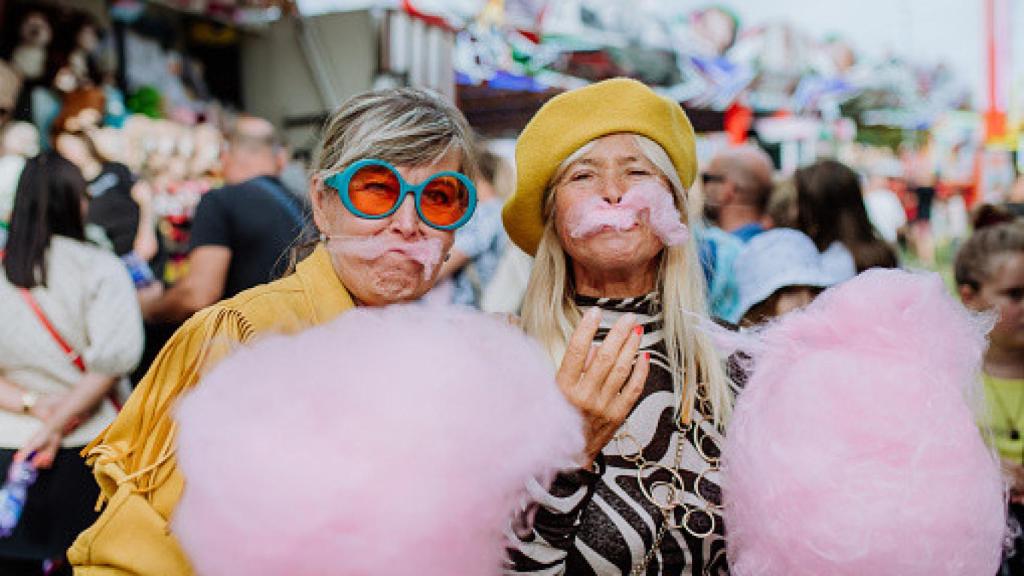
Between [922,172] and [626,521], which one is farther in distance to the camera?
[922,172]

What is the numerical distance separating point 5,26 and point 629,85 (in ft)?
16.2

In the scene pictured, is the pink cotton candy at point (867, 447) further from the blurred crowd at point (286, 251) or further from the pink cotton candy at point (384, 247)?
the pink cotton candy at point (384, 247)

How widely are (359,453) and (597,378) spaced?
407 millimetres

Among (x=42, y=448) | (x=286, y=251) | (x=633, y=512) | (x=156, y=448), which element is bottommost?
(x=42, y=448)

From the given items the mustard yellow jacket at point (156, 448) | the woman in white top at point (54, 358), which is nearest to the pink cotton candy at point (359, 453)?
the mustard yellow jacket at point (156, 448)

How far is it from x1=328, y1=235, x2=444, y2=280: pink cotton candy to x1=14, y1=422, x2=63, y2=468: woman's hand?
1486 millimetres

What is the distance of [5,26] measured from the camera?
16.8ft

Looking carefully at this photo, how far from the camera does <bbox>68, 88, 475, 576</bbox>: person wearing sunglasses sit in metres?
1.14

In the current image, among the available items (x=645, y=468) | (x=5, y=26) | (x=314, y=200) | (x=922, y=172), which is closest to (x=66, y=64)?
(x=5, y=26)

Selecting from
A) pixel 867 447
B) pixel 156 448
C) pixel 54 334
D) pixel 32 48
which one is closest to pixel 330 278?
pixel 156 448

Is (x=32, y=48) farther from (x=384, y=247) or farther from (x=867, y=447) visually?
(x=867, y=447)

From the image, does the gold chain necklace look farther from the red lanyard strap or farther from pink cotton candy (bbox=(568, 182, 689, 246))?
the red lanyard strap

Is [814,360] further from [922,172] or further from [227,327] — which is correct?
[922,172]

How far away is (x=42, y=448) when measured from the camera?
2.34m
